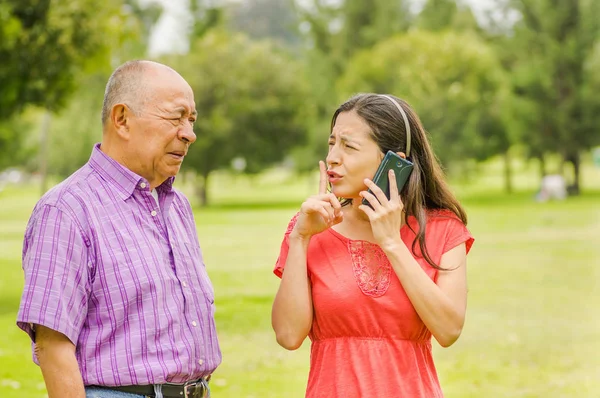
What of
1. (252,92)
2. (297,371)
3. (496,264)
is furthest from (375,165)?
(252,92)

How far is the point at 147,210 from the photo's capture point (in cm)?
319

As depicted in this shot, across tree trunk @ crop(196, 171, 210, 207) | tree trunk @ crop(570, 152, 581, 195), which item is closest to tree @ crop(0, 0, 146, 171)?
tree trunk @ crop(196, 171, 210, 207)

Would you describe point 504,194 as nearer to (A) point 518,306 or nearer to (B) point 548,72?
(B) point 548,72

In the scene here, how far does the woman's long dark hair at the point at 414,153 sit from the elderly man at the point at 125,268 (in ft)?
2.35

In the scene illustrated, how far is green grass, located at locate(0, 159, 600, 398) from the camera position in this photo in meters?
8.88

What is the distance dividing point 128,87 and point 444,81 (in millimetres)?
46104

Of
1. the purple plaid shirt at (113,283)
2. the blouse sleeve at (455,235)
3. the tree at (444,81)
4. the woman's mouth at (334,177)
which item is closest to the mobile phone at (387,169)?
the woman's mouth at (334,177)

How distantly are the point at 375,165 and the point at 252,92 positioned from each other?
157ft

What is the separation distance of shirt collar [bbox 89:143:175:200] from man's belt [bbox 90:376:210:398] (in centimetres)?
66

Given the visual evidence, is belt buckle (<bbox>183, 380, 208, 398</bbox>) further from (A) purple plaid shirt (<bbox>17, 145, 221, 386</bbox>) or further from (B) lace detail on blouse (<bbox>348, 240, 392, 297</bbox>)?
(B) lace detail on blouse (<bbox>348, 240, 392, 297</bbox>)

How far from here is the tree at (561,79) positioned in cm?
4869

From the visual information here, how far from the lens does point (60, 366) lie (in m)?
2.86

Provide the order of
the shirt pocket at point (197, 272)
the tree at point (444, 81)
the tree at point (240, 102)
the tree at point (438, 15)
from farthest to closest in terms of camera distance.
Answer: the tree at point (438, 15)
the tree at point (240, 102)
the tree at point (444, 81)
the shirt pocket at point (197, 272)

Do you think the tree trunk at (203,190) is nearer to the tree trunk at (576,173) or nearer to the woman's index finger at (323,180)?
the tree trunk at (576,173)
